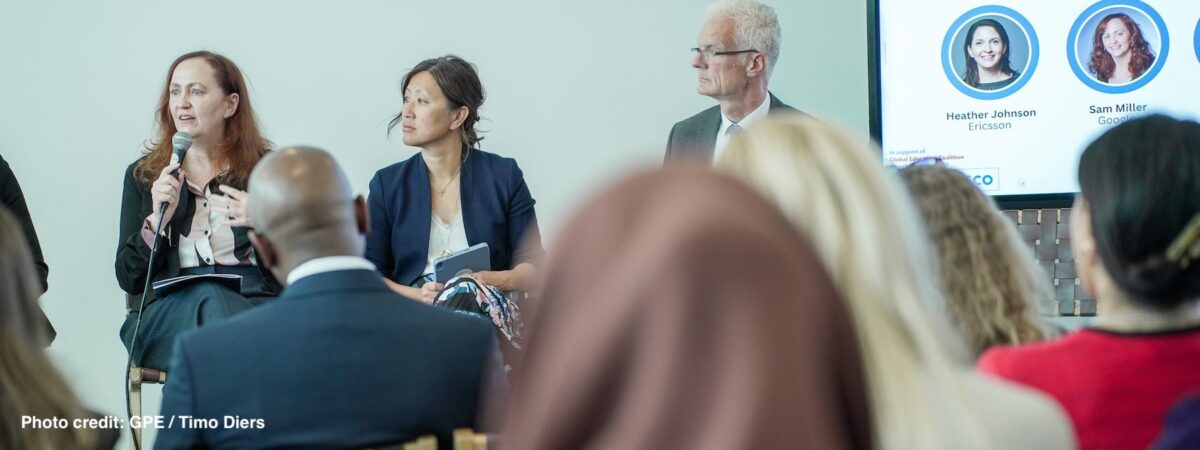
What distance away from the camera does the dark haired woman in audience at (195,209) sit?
3990mm

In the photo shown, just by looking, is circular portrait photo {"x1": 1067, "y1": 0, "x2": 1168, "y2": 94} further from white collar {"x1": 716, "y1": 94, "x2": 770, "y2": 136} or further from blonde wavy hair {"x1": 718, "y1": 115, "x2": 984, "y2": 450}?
blonde wavy hair {"x1": 718, "y1": 115, "x2": 984, "y2": 450}

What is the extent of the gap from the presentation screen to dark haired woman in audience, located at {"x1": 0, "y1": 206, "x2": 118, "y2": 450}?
331 cm

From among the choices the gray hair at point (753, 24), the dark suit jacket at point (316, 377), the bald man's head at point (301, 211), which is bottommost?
the dark suit jacket at point (316, 377)

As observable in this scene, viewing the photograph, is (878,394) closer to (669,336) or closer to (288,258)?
(669,336)

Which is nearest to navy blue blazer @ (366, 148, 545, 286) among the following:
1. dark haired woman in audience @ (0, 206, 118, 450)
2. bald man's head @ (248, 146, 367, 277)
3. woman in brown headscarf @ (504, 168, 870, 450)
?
bald man's head @ (248, 146, 367, 277)

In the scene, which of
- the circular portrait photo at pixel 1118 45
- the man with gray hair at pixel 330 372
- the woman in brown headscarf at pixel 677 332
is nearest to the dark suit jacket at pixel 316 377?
the man with gray hair at pixel 330 372

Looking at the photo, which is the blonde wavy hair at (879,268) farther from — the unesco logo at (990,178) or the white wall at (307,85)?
the white wall at (307,85)

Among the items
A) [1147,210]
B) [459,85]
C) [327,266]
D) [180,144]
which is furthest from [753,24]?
[1147,210]

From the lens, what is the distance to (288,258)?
2.21 metres

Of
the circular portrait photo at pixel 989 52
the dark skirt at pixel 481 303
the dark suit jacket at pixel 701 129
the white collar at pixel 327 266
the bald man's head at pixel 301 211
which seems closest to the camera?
the white collar at pixel 327 266

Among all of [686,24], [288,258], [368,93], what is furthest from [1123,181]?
[368,93]

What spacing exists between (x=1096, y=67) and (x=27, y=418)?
377 cm

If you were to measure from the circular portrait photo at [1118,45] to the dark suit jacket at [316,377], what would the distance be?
3.15 metres

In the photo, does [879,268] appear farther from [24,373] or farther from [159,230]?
[159,230]
